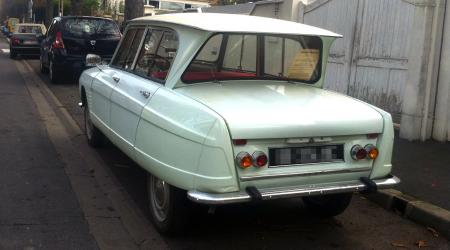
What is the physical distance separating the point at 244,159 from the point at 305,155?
21.0 inches

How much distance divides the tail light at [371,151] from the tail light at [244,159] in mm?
1013

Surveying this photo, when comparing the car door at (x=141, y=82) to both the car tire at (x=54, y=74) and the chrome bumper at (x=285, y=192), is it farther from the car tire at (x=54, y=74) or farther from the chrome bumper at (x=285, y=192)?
the car tire at (x=54, y=74)

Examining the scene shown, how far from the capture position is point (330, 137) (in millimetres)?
4121

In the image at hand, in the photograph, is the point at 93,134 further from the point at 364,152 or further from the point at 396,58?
the point at 396,58

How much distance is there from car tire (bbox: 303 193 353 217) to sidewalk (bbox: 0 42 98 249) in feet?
6.72

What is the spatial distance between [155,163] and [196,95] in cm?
61

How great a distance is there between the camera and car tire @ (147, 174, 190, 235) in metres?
4.25

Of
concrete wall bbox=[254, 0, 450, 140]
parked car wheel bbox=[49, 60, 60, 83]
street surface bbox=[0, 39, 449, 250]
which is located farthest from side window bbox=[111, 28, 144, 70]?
parked car wheel bbox=[49, 60, 60, 83]

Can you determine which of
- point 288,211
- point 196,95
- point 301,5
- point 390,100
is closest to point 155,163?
point 196,95

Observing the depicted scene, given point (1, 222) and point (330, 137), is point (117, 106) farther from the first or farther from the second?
point (330, 137)

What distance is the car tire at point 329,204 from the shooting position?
4.91 m

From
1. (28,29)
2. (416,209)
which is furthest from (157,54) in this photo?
(28,29)

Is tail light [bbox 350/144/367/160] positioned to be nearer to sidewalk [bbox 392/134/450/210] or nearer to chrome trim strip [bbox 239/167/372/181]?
chrome trim strip [bbox 239/167/372/181]

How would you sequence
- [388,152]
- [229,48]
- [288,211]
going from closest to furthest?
[388,152], [229,48], [288,211]
